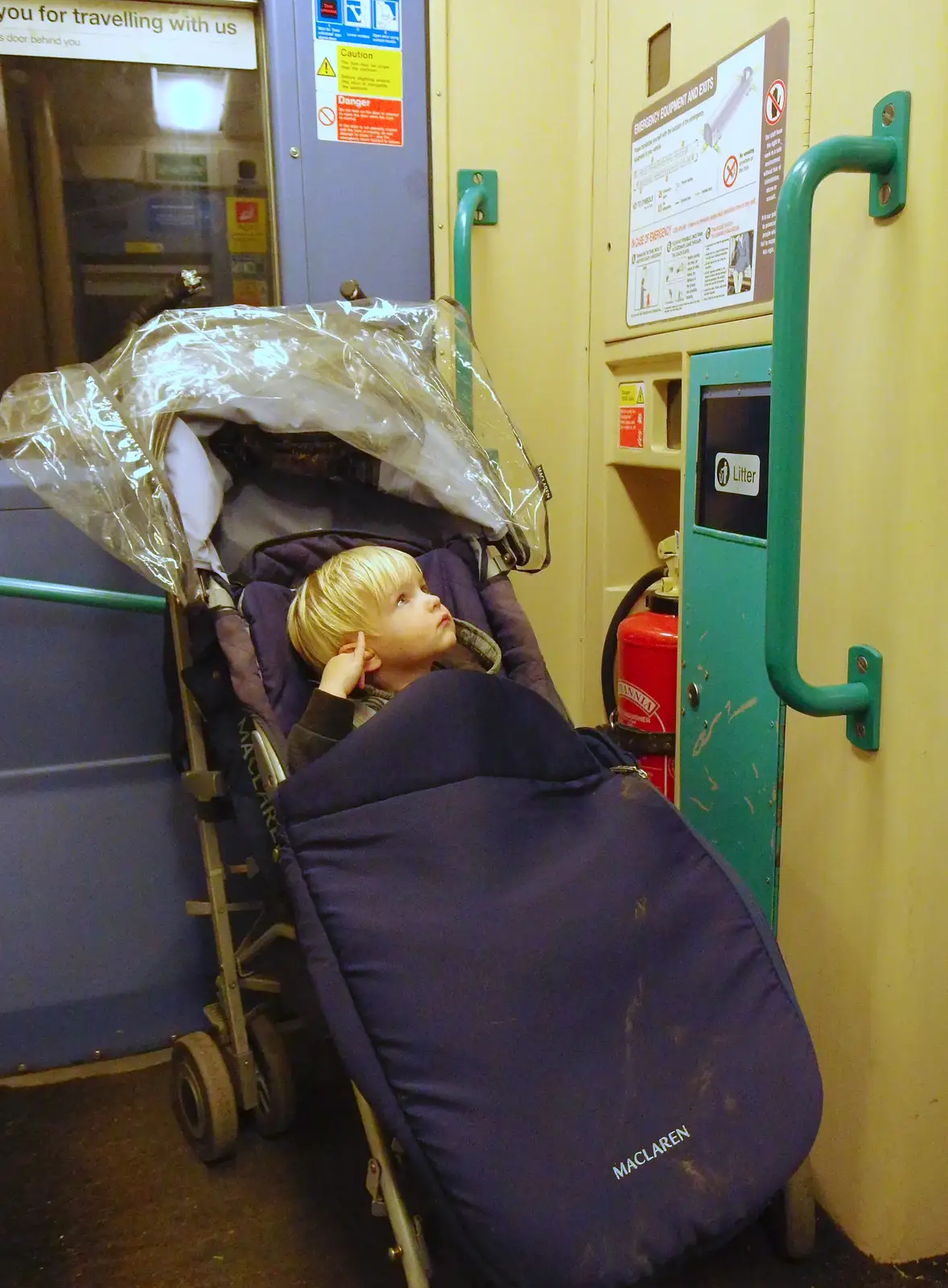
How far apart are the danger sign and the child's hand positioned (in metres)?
0.90

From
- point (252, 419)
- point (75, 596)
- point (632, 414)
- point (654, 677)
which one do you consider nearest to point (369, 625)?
point (252, 419)

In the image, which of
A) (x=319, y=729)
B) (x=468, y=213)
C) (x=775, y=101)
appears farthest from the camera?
(x=468, y=213)

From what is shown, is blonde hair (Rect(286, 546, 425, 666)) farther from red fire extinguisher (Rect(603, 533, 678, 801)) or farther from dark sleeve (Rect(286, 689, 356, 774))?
red fire extinguisher (Rect(603, 533, 678, 801))

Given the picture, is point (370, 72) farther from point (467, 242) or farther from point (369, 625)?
point (369, 625)

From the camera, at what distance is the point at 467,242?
1.82 meters

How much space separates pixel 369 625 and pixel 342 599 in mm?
51

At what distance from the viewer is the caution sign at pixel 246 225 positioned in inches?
Result: 75.5

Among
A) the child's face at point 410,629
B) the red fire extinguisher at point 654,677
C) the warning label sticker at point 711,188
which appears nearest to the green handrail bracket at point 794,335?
the warning label sticker at point 711,188

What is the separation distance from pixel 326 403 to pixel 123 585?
0.59m

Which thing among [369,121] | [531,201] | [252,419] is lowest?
[252,419]

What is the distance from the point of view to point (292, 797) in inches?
46.6

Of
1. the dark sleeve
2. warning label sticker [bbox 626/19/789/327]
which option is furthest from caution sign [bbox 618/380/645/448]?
the dark sleeve

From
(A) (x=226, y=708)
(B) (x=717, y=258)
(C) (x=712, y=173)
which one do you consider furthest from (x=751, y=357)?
(A) (x=226, y=708)

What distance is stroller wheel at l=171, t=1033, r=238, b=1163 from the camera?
1.67 meters
